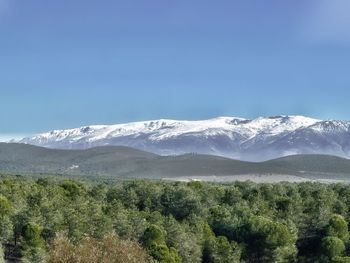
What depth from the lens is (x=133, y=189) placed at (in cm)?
16375

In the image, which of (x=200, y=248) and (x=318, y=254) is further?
(x=318, y=254)

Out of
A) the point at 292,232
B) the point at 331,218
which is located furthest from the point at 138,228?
the point at 331,218

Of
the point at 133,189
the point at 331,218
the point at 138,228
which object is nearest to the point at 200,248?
the point at 138,228

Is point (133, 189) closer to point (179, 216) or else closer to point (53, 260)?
point (179, 216)

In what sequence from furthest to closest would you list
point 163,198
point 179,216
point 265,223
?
point 163,198 → point 179,216 → point 265,223

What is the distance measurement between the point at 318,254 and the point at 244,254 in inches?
553

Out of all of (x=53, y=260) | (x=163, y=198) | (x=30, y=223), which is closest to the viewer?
(x=53, y=260)

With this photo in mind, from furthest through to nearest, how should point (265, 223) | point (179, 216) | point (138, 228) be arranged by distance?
point (179, 216), point (265, 223), point (138, 228)

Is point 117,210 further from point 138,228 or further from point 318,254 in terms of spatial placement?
point 318,254

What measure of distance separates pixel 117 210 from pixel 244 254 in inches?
1018

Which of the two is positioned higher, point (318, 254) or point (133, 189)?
point (133, 189)

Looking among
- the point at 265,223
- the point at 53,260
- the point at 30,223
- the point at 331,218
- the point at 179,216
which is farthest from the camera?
the point at 179,216

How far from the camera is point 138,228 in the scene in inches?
4294

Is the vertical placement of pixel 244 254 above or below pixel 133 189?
below
